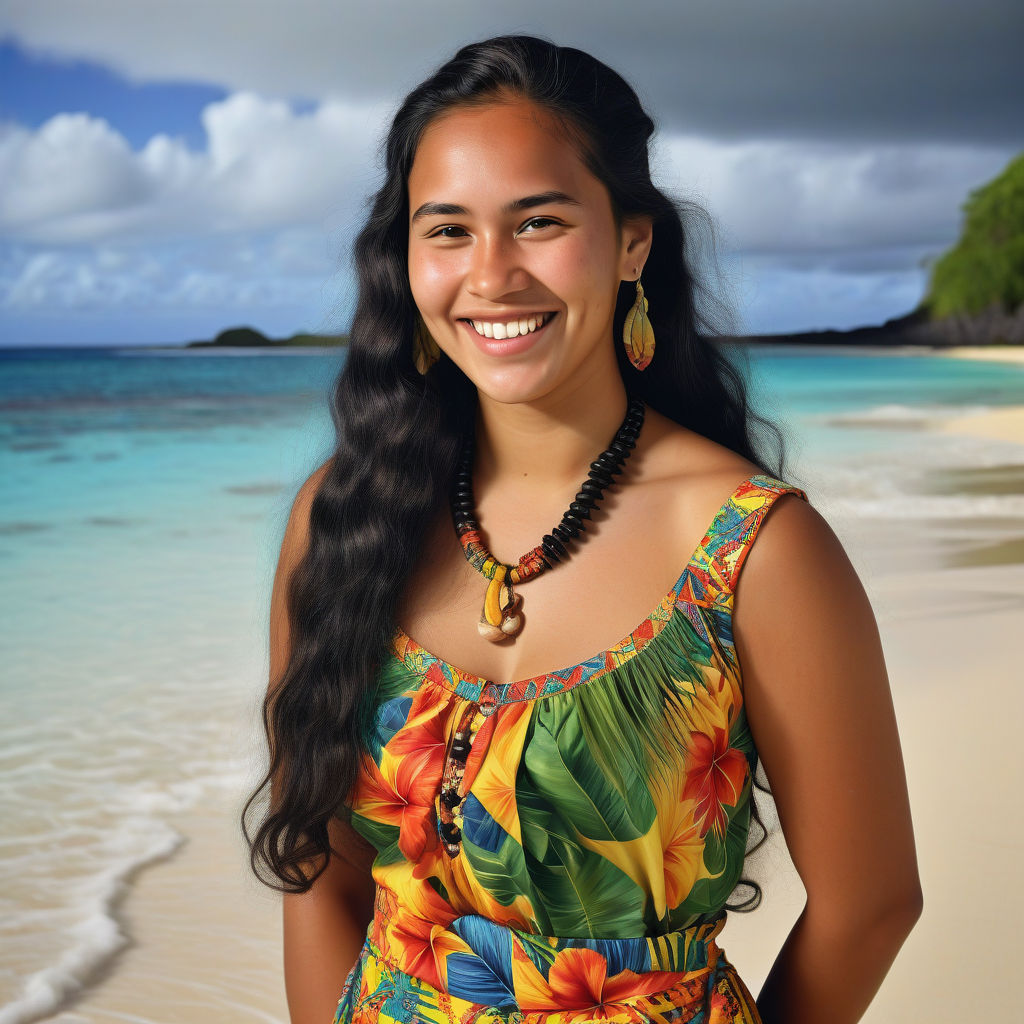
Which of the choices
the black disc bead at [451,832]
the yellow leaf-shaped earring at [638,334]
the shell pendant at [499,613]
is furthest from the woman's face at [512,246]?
the black disc bead at [451,832]

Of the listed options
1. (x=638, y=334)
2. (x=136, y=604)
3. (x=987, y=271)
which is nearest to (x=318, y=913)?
(x=638, y=334)

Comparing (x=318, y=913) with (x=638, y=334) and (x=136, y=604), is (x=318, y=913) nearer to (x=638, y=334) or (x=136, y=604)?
(x=638, y=334)

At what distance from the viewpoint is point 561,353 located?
1.54 meters

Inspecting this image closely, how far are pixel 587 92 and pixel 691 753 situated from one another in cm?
84

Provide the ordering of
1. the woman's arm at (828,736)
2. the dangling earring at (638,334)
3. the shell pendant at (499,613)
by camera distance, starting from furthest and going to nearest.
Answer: the dangling earring at (638,334)
the shell pendant at (499,613)
the woman's arm at (828,736)

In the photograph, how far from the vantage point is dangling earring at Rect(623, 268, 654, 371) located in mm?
1724

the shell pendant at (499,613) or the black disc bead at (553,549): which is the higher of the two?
the black disc bead at (553,549)

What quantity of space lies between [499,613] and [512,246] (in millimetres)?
454

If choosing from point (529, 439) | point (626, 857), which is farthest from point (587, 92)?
point (626, 857)

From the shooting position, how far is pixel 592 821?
4.75 ft

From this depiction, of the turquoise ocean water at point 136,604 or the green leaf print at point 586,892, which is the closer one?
the green leaf print at point 586,892

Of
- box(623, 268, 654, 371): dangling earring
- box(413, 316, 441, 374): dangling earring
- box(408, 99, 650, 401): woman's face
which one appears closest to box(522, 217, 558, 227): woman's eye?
box(408, 99, 650, 401): woman's face

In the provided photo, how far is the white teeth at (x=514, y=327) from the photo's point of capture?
152 centimetres

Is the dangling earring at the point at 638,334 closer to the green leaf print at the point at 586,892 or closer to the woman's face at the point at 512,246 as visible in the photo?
the woman's face at the point at 512,246
